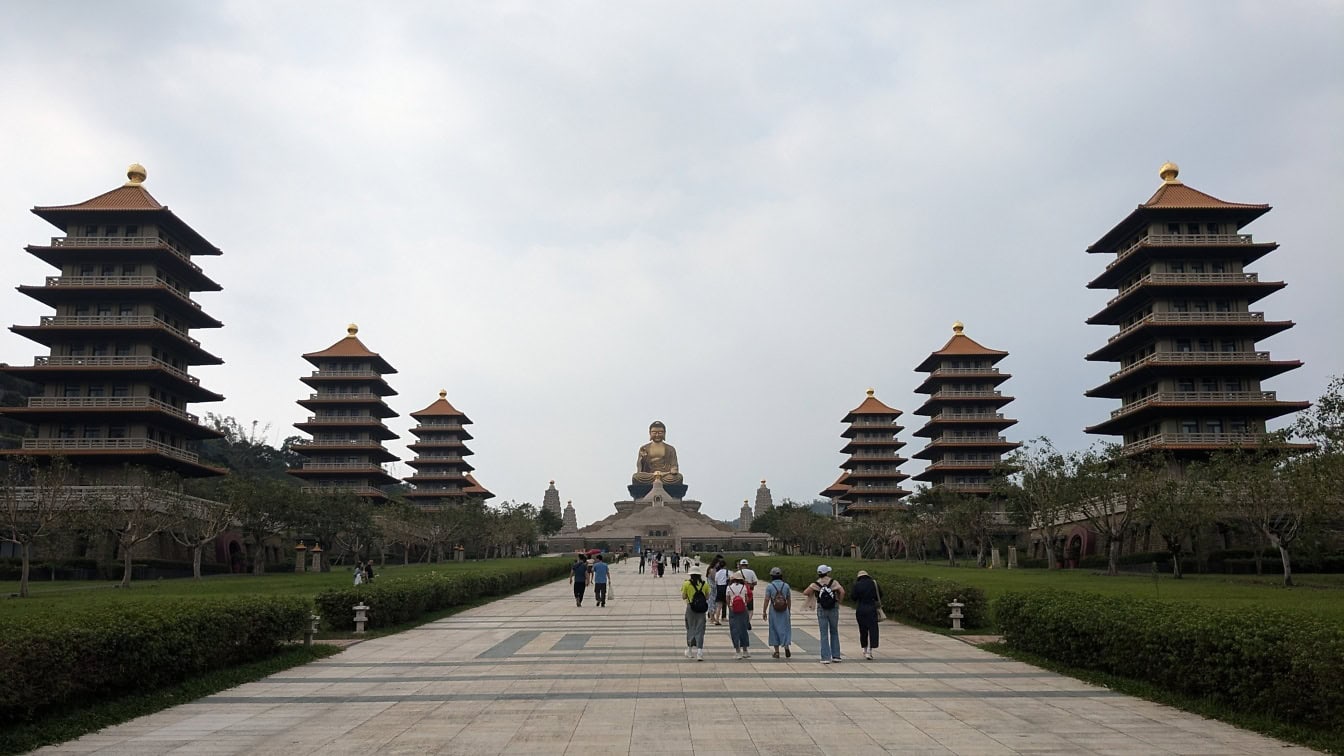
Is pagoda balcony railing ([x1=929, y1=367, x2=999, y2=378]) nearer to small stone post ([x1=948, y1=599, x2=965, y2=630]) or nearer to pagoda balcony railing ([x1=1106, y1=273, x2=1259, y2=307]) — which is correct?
pagoda balcony railing ([x1=1106, y1=273, x2=1259, y2=307])

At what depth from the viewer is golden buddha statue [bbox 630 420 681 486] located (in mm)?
135750

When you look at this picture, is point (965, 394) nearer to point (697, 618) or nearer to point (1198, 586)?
point (1198, 586)

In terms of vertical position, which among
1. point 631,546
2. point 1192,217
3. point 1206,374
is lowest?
point 631,546

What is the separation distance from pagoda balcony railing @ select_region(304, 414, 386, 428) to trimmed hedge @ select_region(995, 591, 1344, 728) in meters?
72.4

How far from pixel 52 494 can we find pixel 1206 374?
56.7 meters

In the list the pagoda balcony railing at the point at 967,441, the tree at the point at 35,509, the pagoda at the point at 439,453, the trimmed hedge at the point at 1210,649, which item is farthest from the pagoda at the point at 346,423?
the trimmed hedge at the point at 1210,649

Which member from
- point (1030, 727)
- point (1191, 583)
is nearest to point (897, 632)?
point (1030, 727)

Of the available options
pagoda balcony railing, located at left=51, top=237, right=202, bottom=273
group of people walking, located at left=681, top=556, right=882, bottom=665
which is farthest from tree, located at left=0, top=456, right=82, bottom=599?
group of people walking, located at left=681, top=556, right=882, bottom=665

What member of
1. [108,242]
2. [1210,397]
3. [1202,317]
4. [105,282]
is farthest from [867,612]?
[108,242]

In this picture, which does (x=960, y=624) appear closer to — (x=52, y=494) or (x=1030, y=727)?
(x=1030, y=727)

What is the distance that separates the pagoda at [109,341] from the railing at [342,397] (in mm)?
24757

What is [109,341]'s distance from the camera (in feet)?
182

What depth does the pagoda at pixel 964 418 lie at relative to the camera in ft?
274

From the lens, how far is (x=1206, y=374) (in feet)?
185
